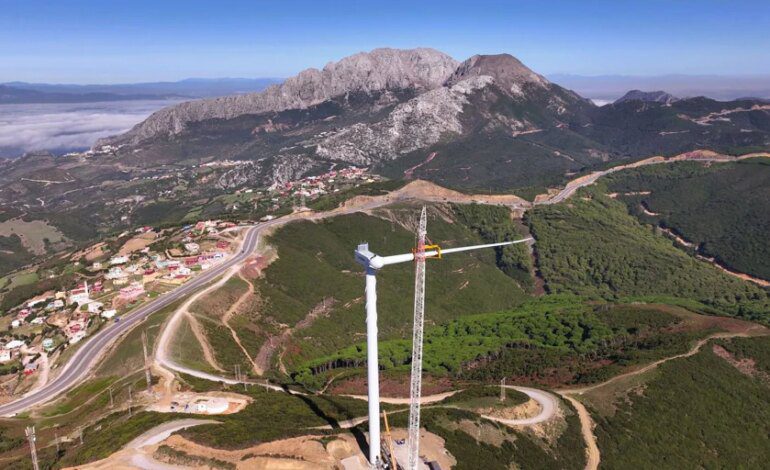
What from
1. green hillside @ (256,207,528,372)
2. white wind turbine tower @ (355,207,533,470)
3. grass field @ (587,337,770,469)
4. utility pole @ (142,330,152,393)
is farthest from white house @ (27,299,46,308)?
grass field @ (587,337,770,469)

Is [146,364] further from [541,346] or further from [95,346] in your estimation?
[541,346]

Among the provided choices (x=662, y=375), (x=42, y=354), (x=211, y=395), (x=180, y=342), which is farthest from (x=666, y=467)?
(x=42, y=354)

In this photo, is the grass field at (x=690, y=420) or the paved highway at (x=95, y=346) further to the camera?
the paved highway at (x=95, y=346)

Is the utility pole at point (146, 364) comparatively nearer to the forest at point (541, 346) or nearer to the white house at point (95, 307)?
the white house at point (95, 307)

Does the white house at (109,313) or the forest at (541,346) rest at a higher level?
the white house at (109,313)

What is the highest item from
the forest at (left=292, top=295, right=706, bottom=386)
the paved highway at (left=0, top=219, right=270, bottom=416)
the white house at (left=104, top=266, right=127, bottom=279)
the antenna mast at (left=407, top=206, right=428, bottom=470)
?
the antenna mast at (left=407, top=206, right=428, bottom=470)

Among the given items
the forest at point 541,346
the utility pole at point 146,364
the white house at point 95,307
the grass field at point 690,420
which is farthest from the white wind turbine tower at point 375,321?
the white house at point 95,307

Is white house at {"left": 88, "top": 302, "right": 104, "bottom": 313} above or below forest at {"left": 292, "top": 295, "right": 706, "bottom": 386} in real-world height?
above

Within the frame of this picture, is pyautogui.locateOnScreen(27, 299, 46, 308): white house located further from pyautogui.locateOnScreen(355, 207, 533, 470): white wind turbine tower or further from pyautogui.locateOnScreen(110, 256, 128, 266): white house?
pyautogui.locateOnScreen(355, 207, 533, 470): white wind turbine tower

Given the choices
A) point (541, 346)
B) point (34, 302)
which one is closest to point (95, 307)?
point (34, 302)
